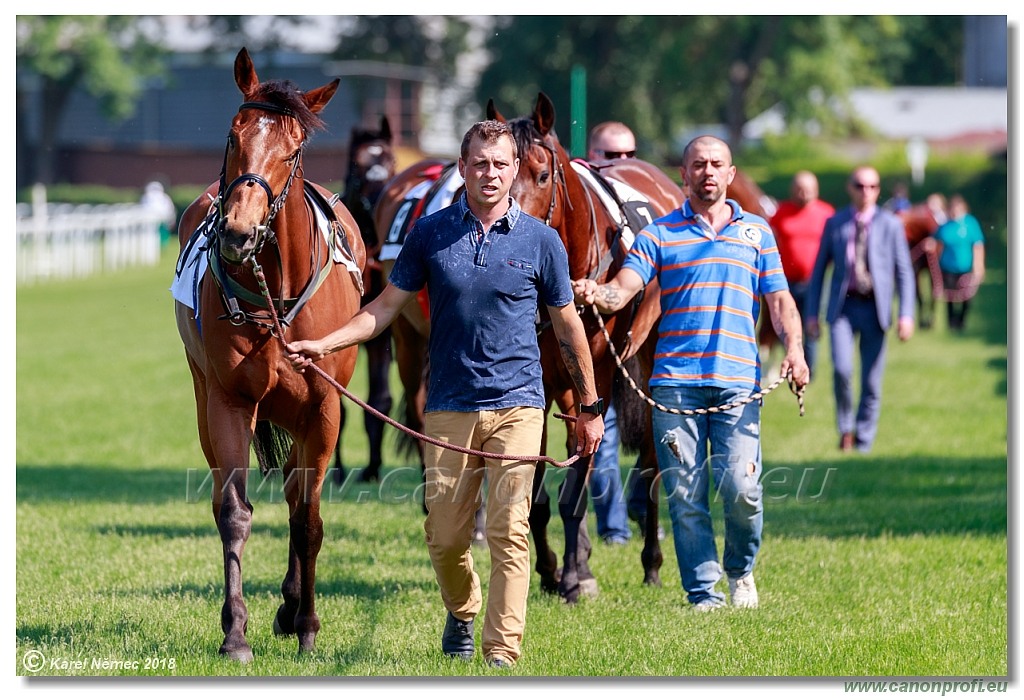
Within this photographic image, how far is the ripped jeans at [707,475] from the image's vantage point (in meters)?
6.19

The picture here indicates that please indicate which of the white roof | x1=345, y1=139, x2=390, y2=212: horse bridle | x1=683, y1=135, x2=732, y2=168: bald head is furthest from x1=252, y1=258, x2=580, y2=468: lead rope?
the white roof

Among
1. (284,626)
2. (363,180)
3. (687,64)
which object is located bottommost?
(284,626)

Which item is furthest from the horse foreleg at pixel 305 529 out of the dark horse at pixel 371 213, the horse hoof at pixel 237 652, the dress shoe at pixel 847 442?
the dress shoe at pixel 847 442

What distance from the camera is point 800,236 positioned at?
12.7 meters

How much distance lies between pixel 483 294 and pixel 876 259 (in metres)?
6.66

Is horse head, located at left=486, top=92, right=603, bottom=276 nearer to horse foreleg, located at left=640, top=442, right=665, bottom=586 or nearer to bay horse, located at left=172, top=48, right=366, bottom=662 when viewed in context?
bay horse, located at left=172, top=48, right=366, bottom=662

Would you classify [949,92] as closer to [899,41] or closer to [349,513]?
[899,41]

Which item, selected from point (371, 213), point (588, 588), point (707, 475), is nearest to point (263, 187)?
point (707, 475)

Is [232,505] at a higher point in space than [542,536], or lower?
higher

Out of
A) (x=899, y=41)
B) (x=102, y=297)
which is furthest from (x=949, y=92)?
(x=102, y=297)

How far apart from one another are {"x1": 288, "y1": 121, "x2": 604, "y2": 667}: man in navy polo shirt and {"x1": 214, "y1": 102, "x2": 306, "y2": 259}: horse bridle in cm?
44

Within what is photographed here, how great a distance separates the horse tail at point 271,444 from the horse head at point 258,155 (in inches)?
52.7

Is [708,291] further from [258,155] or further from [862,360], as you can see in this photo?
[862,360]

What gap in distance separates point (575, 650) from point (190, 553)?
2.76 m
